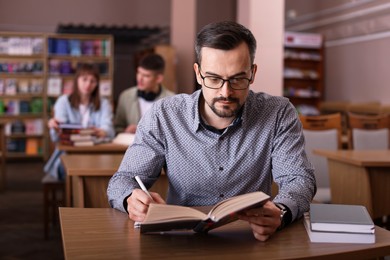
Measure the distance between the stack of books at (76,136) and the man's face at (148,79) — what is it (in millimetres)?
925

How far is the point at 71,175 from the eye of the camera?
3.33 metres

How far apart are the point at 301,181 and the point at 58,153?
329cm

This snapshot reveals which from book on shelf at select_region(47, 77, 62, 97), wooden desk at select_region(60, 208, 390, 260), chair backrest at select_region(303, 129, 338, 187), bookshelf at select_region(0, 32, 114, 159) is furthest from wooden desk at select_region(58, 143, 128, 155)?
book on shelf at select_region(47, 77, 62, 97)

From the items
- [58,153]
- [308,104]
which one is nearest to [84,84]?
[58,153]

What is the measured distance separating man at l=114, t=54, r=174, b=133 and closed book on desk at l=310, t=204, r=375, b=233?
3.65 metres

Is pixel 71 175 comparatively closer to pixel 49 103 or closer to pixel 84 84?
pixel 84 84

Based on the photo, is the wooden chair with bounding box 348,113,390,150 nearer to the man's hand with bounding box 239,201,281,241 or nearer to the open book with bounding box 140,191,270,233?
the man's hand with bounding box 239,201,281,241

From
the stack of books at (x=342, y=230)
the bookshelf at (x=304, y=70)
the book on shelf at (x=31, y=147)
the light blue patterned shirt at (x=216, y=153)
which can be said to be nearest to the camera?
the stack of books at (x=342, y=230)

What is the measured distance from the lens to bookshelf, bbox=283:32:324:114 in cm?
1036

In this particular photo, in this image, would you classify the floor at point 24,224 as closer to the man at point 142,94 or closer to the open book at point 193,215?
the man at point 142,94

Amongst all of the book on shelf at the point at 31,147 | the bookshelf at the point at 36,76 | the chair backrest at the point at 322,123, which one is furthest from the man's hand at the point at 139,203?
the book on shelf at the point at 31,147

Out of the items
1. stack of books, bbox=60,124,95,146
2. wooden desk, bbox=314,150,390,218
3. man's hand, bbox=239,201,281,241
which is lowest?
wooden desk, bbox=314,150,390,218

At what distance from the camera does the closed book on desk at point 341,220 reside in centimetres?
176

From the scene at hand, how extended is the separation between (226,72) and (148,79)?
138 inches
